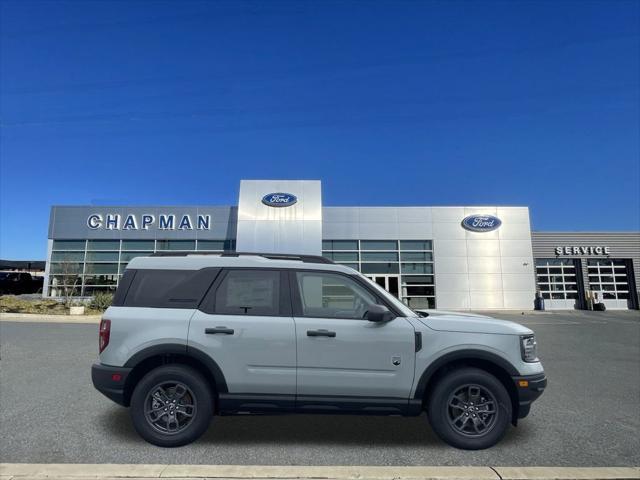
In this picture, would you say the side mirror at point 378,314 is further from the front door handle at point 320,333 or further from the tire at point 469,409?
the tire at point 469,409

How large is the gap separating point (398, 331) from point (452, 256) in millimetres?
23346

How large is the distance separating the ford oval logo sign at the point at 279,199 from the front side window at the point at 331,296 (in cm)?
2027

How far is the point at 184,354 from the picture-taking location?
3.95 m

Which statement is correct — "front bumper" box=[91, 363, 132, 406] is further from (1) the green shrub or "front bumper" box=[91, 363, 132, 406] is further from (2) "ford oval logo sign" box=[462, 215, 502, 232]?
(2) "ford oval logo sign" box=[462, 215, 502, 232]

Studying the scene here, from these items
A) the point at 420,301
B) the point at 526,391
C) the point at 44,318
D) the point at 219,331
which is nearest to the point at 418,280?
the point at 420,301

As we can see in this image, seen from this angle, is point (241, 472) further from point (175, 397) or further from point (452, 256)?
point (452, 256)

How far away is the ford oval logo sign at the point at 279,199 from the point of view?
958 inches

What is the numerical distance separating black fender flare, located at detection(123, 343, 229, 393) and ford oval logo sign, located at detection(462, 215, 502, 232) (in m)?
24.9

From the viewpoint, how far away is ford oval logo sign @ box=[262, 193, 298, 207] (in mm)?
24328

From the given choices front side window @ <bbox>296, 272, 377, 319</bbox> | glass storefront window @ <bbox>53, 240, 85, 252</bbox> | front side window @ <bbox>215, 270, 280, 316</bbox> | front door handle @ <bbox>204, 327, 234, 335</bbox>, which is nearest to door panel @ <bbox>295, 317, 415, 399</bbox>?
front side window @ <bbox>296, 272, 377, 319</bbox>

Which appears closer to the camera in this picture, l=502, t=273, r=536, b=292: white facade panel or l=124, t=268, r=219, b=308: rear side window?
l=124, t=268, r=219, b=308: rear side window

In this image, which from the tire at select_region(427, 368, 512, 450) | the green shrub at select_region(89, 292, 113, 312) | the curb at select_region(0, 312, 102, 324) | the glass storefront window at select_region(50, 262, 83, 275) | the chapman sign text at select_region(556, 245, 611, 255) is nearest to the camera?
the tire at select_region(427, 368, 512, 450)

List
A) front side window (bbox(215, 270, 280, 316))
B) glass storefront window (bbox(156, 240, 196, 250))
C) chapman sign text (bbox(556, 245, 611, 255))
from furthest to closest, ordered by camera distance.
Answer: chapman sign text (bbox(556, 245, 611, 255)), glass storefront window (bbox(156, 240, 196, 250)), front side window (bbox(215, 270, 280, 316))

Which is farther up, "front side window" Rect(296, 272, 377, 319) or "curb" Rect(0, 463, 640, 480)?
"front side window" Rect(296, 272, 377, 319)
